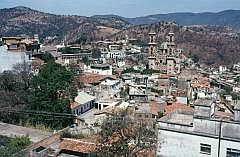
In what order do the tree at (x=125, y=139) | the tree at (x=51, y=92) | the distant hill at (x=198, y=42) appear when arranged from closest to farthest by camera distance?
the tree at (x=125, y=139), the tree at (x=51, y=92), the distant hill at (x=198, y=42)

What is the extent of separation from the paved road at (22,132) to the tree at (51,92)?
2.46 m

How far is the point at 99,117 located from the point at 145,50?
278 ft

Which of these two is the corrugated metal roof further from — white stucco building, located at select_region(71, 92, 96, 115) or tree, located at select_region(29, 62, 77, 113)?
tree, located at select_region(29, 62, 77, 113)

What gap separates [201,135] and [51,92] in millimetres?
14002

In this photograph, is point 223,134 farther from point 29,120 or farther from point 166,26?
point 166,26

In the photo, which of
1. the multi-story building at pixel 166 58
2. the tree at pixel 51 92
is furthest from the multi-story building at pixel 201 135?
the multi-story building at pixel 166 58

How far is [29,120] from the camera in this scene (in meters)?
29.2

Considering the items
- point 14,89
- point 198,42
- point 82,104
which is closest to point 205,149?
point 14,89

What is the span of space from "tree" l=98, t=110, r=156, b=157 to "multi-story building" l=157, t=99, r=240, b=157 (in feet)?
2.58

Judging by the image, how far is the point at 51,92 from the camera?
1148 inches

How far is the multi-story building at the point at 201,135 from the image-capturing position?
58.6 feet

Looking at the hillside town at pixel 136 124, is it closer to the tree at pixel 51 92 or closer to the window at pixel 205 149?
the window at pixel 205 149

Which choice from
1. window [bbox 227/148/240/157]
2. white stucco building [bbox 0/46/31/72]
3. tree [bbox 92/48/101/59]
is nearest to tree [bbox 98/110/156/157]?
window [bbox 227/148/240/157]

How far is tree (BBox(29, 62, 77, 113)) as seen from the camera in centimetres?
2902
